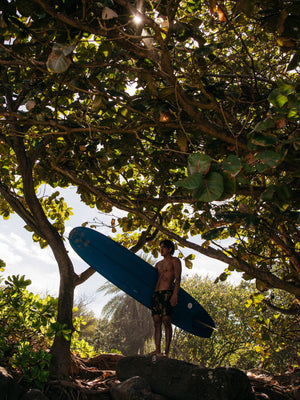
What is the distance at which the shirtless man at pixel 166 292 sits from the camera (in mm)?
4418

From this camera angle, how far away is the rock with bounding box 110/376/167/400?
3.01 m

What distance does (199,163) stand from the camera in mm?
1625

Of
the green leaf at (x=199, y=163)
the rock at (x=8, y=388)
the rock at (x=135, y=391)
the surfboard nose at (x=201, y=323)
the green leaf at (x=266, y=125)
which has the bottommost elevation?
the rock at (x=8, y=388)

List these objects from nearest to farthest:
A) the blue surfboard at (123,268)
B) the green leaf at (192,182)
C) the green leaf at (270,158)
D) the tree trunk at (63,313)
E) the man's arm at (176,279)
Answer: the green leaf at (192,182) < the green leaf at (270,158) < the tree trunk at (63,313) < the man's arm at (176,279) < the blue surfboard at (123,268)

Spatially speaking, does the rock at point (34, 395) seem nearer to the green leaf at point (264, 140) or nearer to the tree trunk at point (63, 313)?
the tree trunk at point (63, 313)

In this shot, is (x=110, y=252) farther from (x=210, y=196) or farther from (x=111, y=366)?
(x=210, y=196)

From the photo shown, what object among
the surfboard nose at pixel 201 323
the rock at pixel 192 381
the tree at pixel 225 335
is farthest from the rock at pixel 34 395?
the tree at pixel 225 335

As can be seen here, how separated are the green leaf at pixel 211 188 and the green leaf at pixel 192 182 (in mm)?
34

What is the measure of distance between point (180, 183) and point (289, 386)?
3.34 metres

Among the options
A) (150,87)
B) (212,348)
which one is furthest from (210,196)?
(212,348)

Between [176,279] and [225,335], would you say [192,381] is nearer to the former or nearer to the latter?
[176,279]

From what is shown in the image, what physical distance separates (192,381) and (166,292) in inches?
56.8

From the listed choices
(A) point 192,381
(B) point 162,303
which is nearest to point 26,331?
(B) point 162,303

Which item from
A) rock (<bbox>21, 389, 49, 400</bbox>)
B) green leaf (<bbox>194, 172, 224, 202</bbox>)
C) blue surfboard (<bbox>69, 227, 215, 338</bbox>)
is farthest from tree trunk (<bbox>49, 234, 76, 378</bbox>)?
green leaf (<bbox>194, 172, 224, 202</bbox>)
